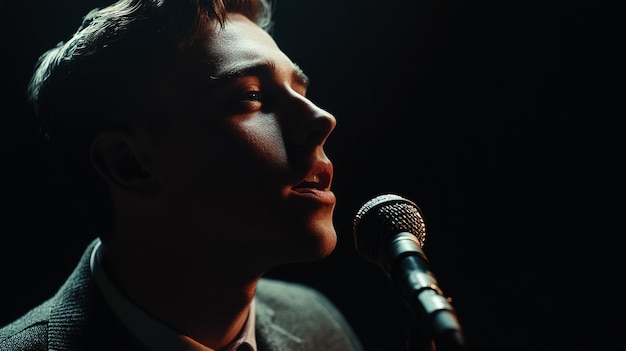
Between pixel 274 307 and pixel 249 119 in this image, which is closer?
pixel 249 119

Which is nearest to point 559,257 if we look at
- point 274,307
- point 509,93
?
point 509,93

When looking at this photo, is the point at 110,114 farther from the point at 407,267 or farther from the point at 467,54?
the point at 467,54

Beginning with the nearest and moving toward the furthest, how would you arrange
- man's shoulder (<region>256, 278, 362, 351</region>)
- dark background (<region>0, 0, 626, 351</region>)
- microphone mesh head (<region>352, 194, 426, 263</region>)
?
1. microphone mesh head (<region>352, 194, 426, 263</region>)
2. man's shoulder (<region>256, 278, 362, 351</region>)
3. dark background (<region>0, 0, 626, 351</region>)

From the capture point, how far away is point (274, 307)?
2.21 metres

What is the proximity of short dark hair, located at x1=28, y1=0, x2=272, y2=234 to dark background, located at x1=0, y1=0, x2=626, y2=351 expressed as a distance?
0.50 m

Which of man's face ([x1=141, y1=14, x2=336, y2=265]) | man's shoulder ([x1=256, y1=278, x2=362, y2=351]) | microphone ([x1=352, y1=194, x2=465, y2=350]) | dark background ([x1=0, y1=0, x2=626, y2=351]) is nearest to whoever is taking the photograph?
microphone ([x1=352, y1=194, x2=465, y2=350])

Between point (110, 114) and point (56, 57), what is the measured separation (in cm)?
28

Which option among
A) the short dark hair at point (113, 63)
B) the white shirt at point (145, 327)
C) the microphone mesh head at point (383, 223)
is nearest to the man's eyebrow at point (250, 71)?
the short dark hair at point (113, 63)

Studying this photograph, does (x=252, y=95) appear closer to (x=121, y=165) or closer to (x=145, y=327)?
(x=121, y=165)

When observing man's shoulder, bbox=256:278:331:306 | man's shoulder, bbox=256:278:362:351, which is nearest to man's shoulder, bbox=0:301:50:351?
man's shoulder, bbox=256:278:362:351

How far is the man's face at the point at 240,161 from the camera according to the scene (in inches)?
57.9

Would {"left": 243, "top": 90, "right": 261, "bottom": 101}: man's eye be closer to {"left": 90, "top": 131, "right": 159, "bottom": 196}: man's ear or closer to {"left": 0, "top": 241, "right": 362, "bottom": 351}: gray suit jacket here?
{"left": 90, "top": 131, "right": 159, "bottom": 196}: man's ear

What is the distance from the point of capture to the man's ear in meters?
1.55

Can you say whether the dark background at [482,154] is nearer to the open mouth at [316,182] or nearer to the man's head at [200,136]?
the man's head at [200,136]
